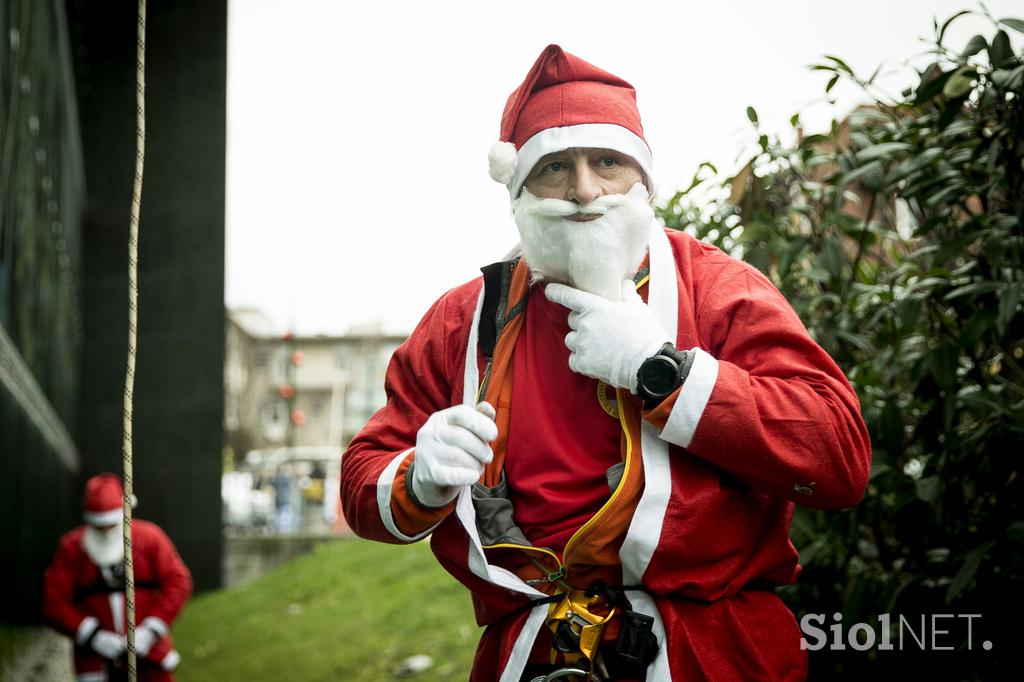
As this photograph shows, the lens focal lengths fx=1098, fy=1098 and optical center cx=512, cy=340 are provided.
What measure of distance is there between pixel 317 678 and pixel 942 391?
725 centimetres

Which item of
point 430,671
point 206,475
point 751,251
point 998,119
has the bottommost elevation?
point 206,475

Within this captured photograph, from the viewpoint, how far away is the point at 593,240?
2.01 meters

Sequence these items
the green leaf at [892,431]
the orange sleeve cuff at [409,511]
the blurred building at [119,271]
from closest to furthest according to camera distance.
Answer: the orange sleeve cuff at [409,511], the green leaf at [892,431], the blurred building at [119,271]

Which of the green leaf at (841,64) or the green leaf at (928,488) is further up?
the green leaf at (841,64)

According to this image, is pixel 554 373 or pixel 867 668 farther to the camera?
pixel 867 668

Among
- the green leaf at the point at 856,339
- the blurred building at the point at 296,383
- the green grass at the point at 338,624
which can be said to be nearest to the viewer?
the green leaf at the point at 856,339

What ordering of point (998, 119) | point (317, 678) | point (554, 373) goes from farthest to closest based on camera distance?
point (317, 678)
point (998, 119)
point (554, 373)

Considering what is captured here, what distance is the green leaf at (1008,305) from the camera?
8.47 ft

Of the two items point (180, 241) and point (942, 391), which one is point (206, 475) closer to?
point (180, 241)

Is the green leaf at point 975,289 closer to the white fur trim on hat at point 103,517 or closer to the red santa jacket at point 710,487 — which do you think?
the red santa jacket at point 710,487

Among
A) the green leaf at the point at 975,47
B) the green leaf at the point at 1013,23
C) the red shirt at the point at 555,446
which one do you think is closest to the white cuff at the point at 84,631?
the red shirt at the point at 555,446

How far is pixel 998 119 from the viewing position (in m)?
2.70

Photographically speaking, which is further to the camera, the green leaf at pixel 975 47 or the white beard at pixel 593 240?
the green leaf at pixel 975 47

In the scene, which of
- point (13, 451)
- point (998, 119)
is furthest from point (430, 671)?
point (998, 119)
